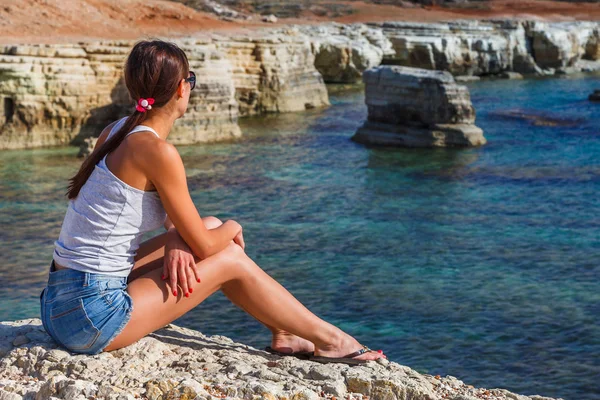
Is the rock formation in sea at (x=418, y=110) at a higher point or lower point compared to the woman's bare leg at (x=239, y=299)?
lower

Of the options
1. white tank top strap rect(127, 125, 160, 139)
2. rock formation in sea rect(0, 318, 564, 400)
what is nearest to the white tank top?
white tank top strap rect(127, 125, 160, 139)

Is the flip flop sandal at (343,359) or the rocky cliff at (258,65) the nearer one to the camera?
the flip flop sandal at (343,359)

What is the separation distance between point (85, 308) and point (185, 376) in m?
0.52

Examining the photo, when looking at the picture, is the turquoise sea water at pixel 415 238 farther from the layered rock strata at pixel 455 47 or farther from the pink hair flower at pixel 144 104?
the layered rock strata at pixel 455 47

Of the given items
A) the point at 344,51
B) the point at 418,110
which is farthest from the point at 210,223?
the point at 344,51

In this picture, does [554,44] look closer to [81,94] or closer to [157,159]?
[81,94]

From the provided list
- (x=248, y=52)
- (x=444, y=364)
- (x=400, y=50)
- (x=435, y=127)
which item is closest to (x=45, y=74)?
(x=248, y=52)

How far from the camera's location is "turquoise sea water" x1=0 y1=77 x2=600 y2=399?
7.47m

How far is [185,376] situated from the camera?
3.84 m

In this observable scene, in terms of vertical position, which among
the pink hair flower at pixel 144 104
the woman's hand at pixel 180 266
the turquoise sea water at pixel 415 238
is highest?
the pink hair flower at pixel 144 104

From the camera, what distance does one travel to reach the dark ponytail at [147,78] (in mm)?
3842

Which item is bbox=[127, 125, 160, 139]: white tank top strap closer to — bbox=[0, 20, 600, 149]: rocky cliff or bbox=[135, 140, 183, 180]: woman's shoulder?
bbox=[135, 140, 183, 180]: woman's shoulder

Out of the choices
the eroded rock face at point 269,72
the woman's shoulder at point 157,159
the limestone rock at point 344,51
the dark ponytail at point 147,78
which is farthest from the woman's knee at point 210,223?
the limestone rock at point 344,51

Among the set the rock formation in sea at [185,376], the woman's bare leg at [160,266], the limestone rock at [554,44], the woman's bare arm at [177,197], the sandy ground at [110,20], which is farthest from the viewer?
the limestone rock at [554,44]
